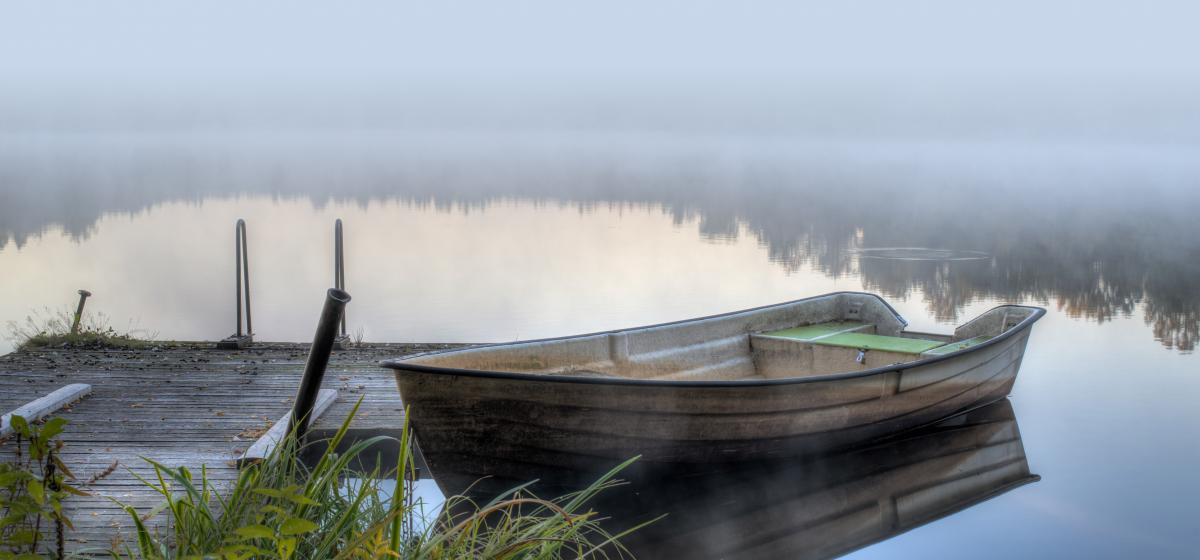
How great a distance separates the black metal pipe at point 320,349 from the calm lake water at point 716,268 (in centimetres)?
413

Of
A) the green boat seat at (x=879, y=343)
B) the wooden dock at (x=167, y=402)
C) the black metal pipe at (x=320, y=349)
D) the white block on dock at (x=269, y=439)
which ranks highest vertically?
the black metal pipe at (x=320, y=349)

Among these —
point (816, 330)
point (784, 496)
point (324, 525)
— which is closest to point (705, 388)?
point (784, 496)

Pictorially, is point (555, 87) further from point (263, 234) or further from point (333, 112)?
point (263, 234)

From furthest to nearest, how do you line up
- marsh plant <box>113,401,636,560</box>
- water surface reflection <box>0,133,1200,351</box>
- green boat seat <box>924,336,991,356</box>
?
1. water surface reflection <box>0,133,1200,351</box>
2. green boat seat <box>924,336,991,356</box>
3. marsh plant <box>113,401,636,560</box>

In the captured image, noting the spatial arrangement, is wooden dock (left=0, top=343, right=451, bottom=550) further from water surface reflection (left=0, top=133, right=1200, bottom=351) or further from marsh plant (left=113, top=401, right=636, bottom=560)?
water surface reflection (left=0, top=133, right=1200, bottom=351)

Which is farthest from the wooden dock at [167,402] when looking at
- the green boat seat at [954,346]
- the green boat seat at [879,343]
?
the green boat seat at [954,346]

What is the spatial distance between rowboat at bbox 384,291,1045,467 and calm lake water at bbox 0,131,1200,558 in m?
0.92

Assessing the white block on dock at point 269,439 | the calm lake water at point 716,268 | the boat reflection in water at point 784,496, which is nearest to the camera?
the white block on dock at point 269,439

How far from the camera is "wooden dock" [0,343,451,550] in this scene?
602 centimetres

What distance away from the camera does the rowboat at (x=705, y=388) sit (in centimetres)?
690

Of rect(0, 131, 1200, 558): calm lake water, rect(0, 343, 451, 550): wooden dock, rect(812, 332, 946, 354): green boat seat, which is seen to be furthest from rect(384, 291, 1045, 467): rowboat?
rect(0, 131, 1200, 558): calm lake water

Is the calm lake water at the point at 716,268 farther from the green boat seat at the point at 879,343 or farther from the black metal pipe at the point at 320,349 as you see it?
the black metal pipe at the point at 320,349

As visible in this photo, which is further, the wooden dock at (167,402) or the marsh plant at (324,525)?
the wooden dock at (167,402)

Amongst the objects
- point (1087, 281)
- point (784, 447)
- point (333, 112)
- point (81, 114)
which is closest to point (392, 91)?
point (333, 112)
